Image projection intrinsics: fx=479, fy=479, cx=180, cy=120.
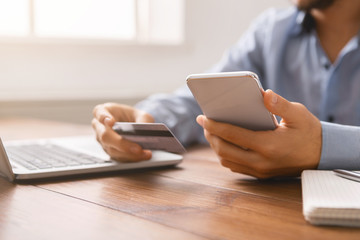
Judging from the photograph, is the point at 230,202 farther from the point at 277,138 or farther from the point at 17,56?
the point at 17,56

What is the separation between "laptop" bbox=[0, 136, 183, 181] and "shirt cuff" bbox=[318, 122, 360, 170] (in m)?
0.27

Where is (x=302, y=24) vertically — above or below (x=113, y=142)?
above

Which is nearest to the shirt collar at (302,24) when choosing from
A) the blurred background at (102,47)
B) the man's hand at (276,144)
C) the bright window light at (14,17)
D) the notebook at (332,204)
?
the man's hand at (276,144)

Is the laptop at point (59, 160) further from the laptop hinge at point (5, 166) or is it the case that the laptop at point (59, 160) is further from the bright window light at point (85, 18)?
the bright window light at point (85, 18)

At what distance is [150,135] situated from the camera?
79cm

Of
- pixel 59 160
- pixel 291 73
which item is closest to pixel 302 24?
pixel 291 73

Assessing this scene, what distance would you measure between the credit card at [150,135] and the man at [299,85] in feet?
0.05

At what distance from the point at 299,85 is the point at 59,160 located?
2.79 ft

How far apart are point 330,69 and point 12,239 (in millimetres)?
1134

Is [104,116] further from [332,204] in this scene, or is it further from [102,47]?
[102,47]

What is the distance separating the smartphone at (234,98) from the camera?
64 centimetres

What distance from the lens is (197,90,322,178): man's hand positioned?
2.31ft

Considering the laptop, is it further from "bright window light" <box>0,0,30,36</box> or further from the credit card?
"bright window light" <box>0,0,30,36</box>

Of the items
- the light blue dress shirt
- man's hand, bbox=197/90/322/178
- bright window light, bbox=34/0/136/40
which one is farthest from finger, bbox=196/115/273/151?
bright window light, bbox=34/0/136/40
